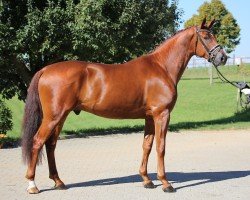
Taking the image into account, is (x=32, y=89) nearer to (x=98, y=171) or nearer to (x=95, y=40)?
(x=98, y=171)

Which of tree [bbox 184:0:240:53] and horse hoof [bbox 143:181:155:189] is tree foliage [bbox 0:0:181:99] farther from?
tree [bbox 184:0:240:53]

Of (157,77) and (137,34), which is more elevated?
(137,34)

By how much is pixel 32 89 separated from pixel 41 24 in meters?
6.10

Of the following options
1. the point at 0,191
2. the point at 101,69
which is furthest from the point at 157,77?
the point at 0,191

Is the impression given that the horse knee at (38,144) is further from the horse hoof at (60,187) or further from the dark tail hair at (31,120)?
the horse hoof at (60,187)

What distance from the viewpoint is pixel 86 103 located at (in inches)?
265

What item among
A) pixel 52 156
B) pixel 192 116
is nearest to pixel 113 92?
pixel 52 156

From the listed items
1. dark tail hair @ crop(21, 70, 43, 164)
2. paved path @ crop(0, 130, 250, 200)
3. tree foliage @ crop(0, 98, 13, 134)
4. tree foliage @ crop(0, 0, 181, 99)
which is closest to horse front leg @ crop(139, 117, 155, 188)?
paved path @ crop(0, 130, 250, 200)

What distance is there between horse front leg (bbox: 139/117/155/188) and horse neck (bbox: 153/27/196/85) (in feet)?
2.78

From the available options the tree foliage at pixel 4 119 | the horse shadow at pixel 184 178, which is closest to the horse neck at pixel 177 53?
the horse shadow at pixel 184 178

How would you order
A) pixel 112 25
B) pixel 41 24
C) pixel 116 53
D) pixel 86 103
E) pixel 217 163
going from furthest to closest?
pixel 116 53 → pixel 112 25 → pixel 41 24 → pixel 217 163 → pixel 86 103

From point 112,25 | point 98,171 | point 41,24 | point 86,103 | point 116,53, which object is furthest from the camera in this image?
point 116,53

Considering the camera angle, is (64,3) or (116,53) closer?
(64,3)

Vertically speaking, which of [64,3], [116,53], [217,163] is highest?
[64,3]
